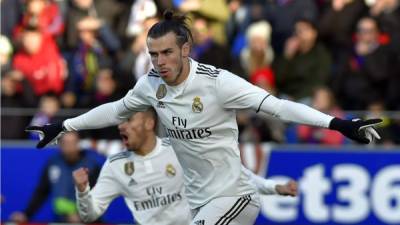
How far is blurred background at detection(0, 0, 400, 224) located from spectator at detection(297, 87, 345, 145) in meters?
0.02

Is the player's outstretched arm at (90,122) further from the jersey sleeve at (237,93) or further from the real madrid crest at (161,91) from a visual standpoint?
the jersey sleeve at (237,93)

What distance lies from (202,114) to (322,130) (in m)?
6.76

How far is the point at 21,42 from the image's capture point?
17.2 metres

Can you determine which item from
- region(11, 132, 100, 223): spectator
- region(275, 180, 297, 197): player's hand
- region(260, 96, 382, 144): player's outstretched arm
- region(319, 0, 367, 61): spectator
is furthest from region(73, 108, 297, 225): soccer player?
region(319, 0, 367, 61): spectator

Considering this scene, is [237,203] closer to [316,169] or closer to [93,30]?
[316,169]

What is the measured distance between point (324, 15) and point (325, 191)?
2.47 m

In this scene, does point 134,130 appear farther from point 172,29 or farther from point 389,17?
point 389,17

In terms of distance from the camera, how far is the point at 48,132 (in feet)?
29.3

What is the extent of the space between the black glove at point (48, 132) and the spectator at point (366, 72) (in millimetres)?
6548

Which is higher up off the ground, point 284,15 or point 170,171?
point 284,15

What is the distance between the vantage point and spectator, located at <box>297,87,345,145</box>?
47.6 ft

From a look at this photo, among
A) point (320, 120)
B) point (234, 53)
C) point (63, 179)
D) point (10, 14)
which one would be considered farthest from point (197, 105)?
point (10, 14)

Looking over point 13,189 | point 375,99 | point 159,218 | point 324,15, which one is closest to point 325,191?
point 375,99

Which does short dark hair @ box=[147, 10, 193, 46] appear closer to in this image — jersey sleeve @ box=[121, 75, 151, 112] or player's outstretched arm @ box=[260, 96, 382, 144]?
jersey sleeve @ box=[121, 75, 151, 112]
